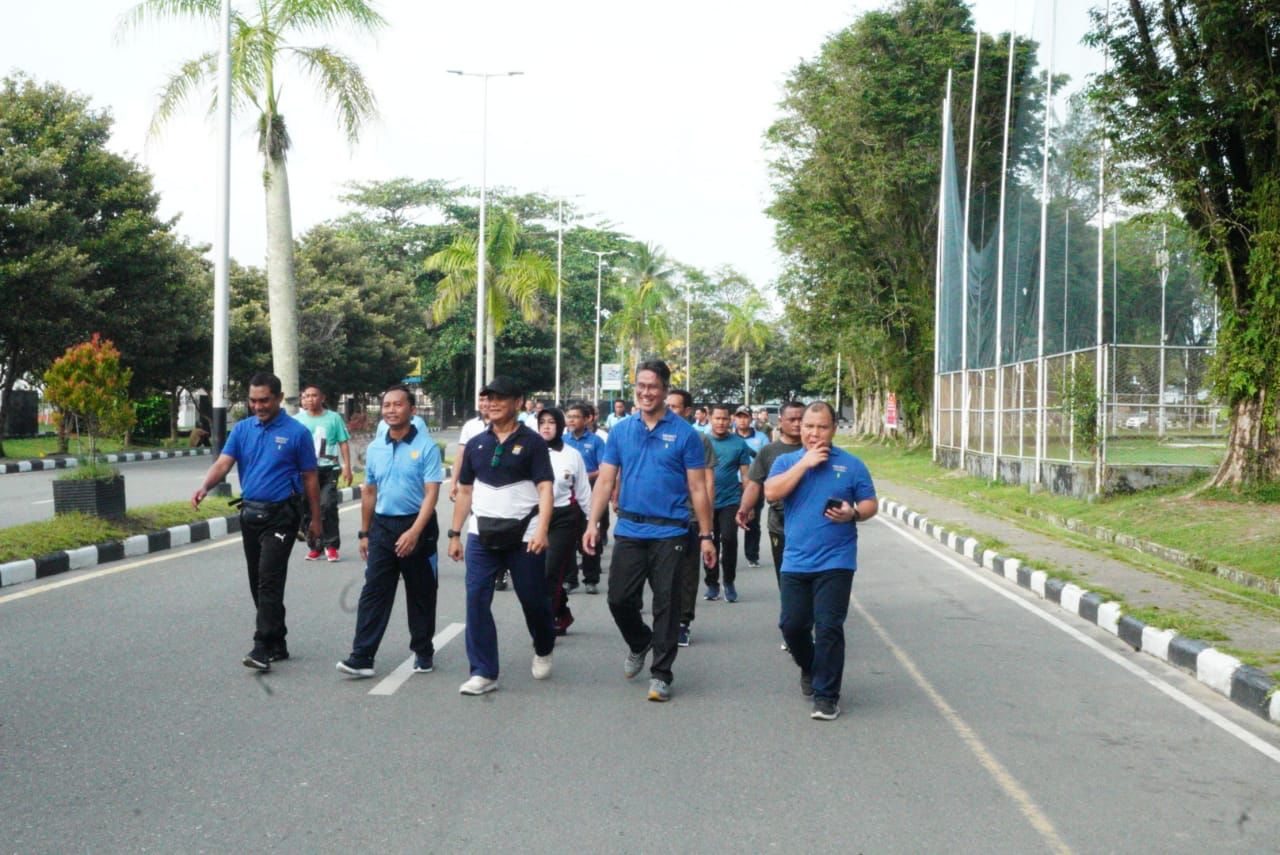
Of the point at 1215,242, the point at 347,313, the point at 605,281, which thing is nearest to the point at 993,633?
the point at 1215,242

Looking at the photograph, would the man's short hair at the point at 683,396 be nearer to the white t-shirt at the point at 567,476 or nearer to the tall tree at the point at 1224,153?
the white t-shirt at the point at 567,476

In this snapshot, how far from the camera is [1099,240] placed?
730 inches

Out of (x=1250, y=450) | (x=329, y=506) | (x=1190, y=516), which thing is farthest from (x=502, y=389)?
(x=1250, y=450)

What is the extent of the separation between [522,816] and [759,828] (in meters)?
0.81

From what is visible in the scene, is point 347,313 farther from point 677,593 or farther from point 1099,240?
point 677,593

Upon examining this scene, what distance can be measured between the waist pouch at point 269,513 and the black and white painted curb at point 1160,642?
522 cm

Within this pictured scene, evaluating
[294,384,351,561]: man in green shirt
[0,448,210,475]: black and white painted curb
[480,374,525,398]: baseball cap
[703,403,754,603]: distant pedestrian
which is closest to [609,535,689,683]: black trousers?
[480,374,525,398]: baseball cap

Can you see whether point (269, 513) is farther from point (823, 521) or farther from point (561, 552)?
point (823, 521)

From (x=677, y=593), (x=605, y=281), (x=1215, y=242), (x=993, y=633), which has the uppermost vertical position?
(x=605, y=281)

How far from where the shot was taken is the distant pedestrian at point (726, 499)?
10.3 metres

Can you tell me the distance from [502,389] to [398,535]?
1.08m

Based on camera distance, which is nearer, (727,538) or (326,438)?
(727,538)

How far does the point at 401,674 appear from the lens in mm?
6961

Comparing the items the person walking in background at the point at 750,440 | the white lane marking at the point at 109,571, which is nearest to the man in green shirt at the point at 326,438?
the white lane marking at the point at 109,571
